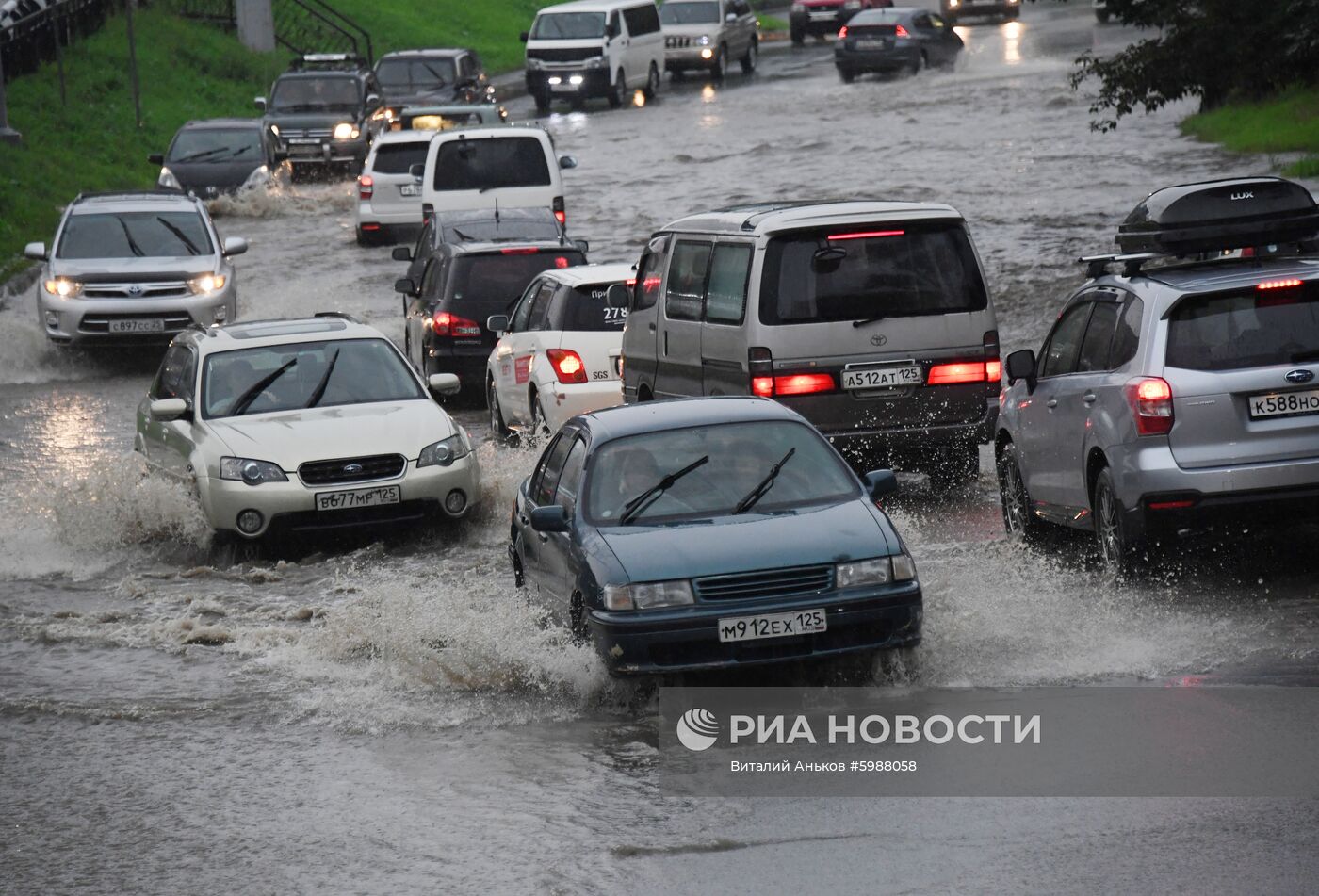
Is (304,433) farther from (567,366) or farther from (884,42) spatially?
(884,42)

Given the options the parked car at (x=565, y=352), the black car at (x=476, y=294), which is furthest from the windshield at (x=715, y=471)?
the black car at (x=476, y=294)

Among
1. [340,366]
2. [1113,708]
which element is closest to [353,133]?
[340,366]

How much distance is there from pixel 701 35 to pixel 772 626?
4603 centimetres

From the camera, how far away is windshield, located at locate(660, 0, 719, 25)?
54125 millimetres

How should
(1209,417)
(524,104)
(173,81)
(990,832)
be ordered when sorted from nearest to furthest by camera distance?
(990,832)
(1209,417)
(173,81)
(524,104)

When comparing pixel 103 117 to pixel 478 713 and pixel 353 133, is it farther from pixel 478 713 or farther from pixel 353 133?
pixel 478 713

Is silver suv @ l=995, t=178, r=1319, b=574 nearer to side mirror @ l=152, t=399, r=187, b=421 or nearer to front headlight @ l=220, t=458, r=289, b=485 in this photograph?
front headlight @ l=220, t=458, r=289, b=485

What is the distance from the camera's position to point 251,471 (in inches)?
526

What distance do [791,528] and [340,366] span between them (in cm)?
624

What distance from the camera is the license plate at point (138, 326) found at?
23.2 m

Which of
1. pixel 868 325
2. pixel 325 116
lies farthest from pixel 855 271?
pixel 325 116

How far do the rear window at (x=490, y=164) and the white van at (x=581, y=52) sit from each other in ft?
65.3

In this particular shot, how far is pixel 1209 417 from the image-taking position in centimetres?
1012

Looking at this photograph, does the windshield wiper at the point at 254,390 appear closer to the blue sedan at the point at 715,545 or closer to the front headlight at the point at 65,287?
the blue sedan at the point at 715,545
